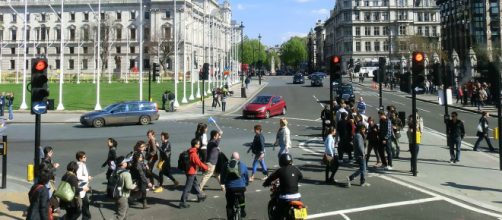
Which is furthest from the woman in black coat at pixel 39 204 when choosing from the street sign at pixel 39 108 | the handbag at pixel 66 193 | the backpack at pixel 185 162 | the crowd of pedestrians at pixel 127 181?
the backpack at pixel 185 162

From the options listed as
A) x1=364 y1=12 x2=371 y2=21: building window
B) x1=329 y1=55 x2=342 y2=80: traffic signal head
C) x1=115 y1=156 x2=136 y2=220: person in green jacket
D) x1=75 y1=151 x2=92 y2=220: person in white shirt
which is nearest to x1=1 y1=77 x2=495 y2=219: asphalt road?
x1=75 y1=151 x2=92 y2=220: person in white shirt

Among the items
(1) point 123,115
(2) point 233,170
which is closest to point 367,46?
(1) point 123,115

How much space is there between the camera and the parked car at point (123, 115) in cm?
2875

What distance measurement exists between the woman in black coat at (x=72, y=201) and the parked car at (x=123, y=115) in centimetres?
1999

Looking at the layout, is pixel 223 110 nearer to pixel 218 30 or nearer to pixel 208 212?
pixel 208 212

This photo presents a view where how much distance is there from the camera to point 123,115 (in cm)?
2944

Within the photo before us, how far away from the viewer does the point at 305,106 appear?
1671 inches

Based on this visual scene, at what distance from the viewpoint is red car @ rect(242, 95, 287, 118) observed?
107 feet

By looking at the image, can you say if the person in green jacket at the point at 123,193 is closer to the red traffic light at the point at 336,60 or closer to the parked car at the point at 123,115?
the red traffic light at the point at 336,60

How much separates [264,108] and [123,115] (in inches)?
375

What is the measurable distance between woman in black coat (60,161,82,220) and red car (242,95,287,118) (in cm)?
2326

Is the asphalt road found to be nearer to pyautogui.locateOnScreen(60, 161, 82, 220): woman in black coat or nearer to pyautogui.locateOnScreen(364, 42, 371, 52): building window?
pyautogui.locateOnScreen(60, 161, 82, 220): woman in black coat

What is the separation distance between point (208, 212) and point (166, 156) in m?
2.80

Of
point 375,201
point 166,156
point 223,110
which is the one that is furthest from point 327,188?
point 223,110
